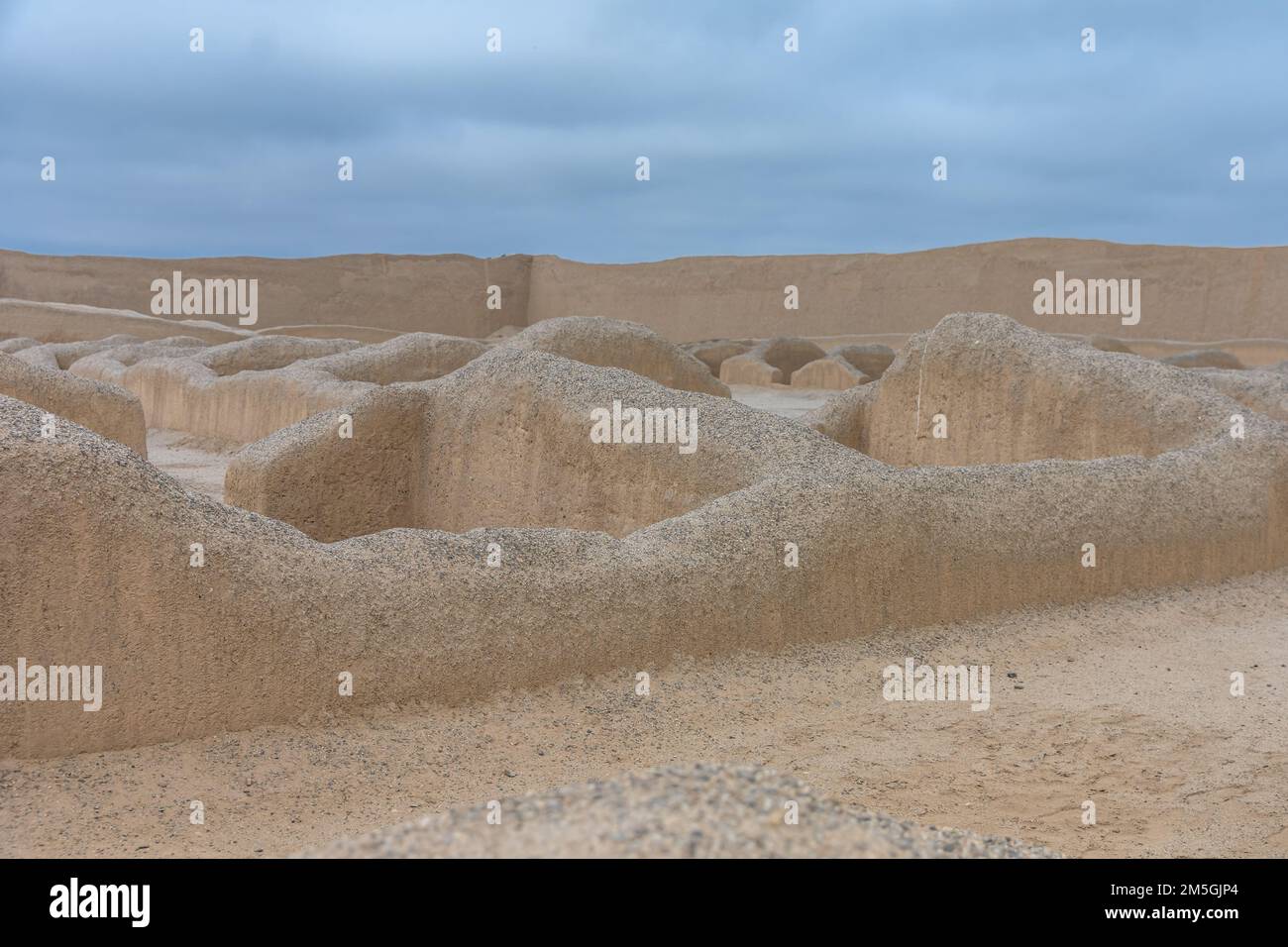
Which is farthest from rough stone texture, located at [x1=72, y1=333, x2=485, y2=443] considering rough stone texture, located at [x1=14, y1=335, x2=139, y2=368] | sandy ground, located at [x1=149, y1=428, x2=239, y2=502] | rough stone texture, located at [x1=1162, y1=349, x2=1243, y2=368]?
rough stone texture, located at [x1=1162, y1=349, x2=1243, y2=368]

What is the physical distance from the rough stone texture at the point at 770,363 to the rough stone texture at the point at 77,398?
457 inches

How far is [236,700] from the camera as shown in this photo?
4.39 meters

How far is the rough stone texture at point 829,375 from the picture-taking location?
19.5 m

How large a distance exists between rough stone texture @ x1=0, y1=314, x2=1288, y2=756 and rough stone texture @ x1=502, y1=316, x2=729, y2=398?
377cm

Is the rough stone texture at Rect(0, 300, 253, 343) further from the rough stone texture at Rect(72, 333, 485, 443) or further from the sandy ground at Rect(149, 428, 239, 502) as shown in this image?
the sandy ground at Rect(149, 428, 239, 502)

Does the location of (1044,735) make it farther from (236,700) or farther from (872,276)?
(872,276)

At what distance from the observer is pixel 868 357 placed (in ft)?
70.6

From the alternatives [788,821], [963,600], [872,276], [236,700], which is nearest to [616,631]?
[236,700]

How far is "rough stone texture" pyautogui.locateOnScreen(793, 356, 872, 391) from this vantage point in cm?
1955

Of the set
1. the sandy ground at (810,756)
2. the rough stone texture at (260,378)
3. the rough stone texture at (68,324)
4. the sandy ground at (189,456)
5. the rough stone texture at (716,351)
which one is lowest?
the sandy ground at (810,756)

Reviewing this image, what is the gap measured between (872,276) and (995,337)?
21191mm

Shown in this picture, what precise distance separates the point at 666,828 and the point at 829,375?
58.6 feet

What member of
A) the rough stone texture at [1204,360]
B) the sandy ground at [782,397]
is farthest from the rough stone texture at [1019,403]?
the rough stone texture at [1204,360]

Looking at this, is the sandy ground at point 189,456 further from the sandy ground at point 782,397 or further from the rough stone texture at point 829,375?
the rough stone texture at point 829,375
